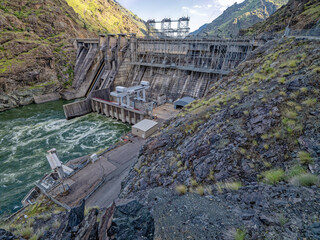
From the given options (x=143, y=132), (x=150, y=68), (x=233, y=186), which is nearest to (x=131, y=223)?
(x=233, y=186)

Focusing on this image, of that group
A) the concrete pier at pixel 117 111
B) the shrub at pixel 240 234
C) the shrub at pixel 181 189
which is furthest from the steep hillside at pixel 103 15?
the shrub at pixel 240 234

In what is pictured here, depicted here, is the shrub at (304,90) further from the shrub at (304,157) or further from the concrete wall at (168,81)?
A: the concrete wall at (168,81)

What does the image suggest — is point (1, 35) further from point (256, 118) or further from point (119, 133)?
point (256, 118)

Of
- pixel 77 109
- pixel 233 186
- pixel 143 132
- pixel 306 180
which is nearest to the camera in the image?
pixel 306 180

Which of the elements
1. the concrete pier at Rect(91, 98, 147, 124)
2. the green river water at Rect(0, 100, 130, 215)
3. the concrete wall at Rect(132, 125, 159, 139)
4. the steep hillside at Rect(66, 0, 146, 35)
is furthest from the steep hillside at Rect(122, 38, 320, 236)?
the steep hillside at Rect(66, 0, 146, 35)

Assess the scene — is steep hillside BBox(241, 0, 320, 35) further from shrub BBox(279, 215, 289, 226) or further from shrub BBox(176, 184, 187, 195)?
shrub BBox(279, 215, 289, 226)

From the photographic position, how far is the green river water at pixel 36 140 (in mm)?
16859

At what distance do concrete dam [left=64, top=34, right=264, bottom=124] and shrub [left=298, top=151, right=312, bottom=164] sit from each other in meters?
22.8

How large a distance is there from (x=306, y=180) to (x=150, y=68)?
3755 cm

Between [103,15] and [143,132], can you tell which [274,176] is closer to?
[143,132]

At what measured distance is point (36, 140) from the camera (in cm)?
2436

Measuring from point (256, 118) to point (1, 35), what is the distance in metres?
57.7

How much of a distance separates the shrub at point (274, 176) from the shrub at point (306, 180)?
1.16 feet

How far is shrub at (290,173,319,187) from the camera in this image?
400cm
